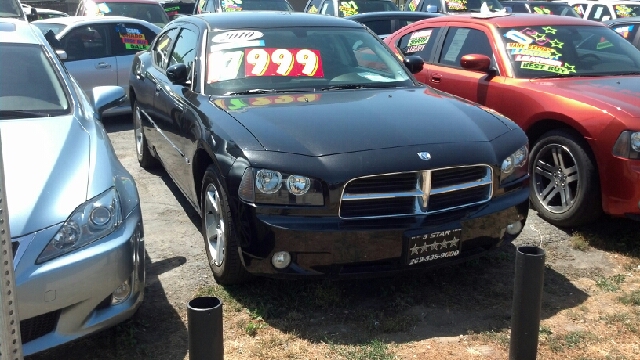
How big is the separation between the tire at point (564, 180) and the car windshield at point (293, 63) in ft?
3.72

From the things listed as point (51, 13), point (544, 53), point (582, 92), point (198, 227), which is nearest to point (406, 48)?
point (544, 53)

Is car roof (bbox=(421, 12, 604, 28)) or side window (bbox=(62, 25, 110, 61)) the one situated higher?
car roof (bbox=(421, 12, 604, 28))

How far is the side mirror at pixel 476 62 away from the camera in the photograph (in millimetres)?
5867

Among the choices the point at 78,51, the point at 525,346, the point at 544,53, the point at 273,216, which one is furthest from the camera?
the point at 78,51

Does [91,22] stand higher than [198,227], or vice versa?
[91,22]

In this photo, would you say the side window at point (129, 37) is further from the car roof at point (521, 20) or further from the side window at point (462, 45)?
the car roof at point (521, 20)

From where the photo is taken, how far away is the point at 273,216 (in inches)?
141

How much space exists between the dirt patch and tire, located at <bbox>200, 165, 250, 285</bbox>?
13cm

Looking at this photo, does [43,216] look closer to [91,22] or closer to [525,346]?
[525,346]

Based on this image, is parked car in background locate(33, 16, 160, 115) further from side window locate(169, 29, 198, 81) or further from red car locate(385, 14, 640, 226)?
red car locate(385, 14, 640, 226)

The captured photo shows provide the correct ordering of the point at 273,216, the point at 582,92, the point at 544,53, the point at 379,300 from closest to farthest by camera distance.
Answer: the point at 273,216
the point at 379,300
the point at 582,92
the point at 544,53

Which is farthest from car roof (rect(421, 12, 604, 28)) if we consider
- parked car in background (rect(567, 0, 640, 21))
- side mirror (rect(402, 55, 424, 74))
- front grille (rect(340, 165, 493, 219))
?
parked car in background (rect(567, 0, 640, 21))

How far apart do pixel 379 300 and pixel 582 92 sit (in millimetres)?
2330

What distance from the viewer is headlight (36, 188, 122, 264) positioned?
9.93 ft
